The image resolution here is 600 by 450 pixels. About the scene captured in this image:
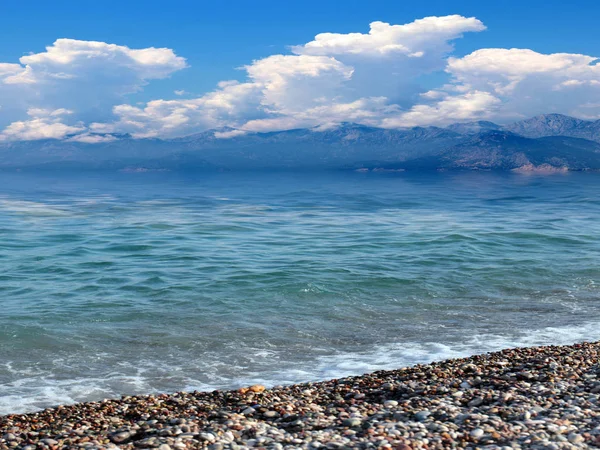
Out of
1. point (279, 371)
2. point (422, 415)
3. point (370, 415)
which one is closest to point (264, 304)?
point (279, 371)

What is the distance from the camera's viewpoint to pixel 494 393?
14617 millimetres

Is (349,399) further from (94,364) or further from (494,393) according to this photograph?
(94,364)

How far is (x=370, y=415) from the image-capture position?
1366 cm

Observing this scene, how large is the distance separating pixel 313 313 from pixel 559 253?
82.6ft

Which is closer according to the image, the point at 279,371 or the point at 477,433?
the point at 477,433

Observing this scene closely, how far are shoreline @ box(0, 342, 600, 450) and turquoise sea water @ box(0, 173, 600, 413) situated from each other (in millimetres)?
3492

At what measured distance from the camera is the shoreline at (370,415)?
39.3 feet

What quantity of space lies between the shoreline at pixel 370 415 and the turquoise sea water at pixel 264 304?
11.5 feet

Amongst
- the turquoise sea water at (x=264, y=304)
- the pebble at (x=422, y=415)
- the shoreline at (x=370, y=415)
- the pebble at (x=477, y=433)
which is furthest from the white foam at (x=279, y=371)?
the pebble at (x=477, y=433)

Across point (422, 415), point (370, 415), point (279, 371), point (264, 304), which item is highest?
point (422, 415)

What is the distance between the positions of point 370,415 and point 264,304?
17036 millimetres

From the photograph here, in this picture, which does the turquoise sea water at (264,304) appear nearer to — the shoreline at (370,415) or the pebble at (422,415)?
the shoreline at (370,415)

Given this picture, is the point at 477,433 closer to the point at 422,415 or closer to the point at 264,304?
the point at 422,415

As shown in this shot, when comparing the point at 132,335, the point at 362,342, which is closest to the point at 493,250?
the point at 362,342
